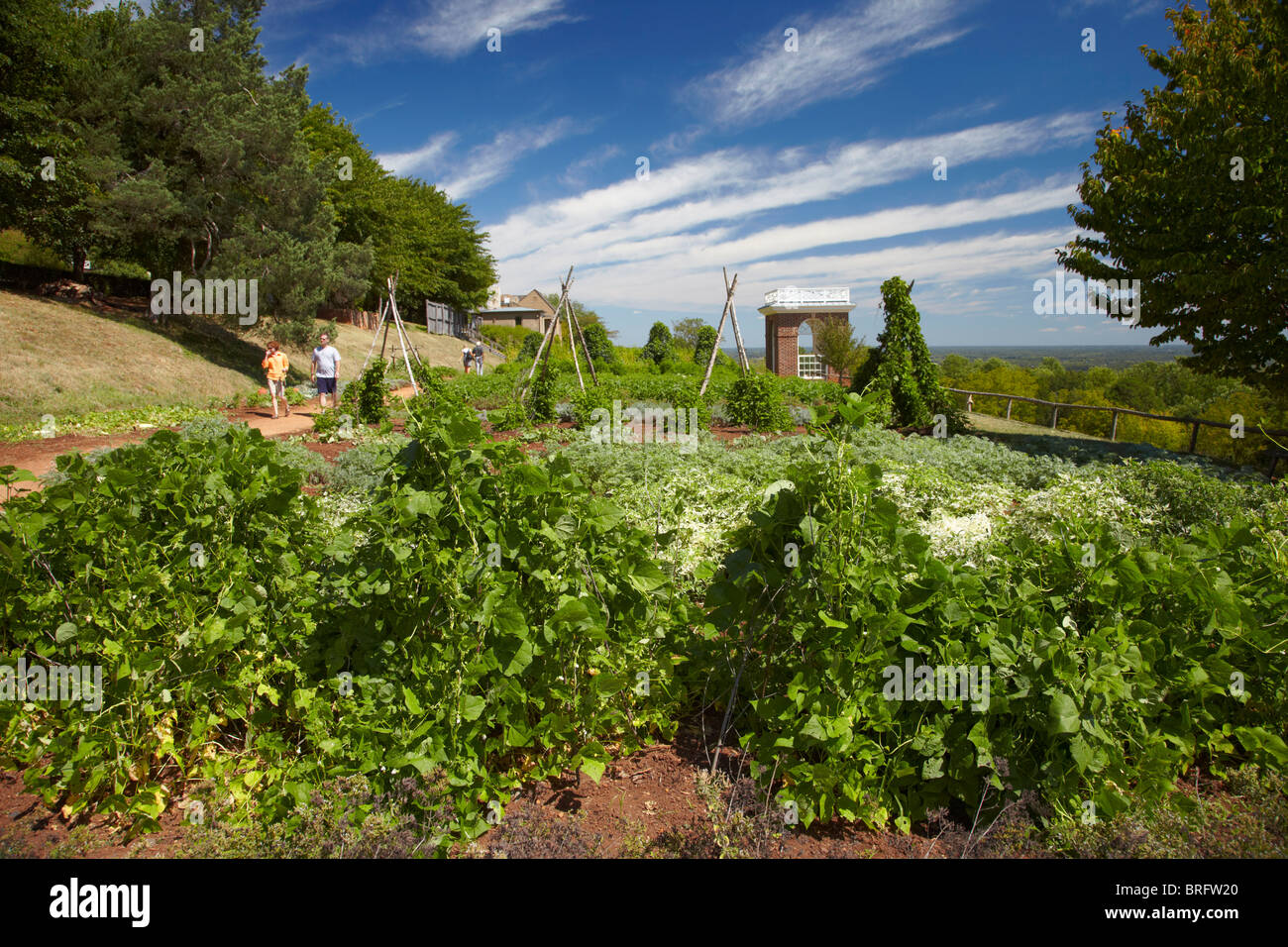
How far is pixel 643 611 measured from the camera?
8.47 feet

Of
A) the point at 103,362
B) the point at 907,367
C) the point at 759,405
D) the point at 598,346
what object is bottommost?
the point at 759,405

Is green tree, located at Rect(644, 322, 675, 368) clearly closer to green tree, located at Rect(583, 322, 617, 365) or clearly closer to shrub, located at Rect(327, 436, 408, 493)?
green tree, located at Rect(583, 322, 617, 365)

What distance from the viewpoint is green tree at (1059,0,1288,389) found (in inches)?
356

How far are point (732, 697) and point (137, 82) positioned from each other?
24911 millimetres

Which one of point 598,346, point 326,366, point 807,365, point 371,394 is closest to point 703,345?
point 598,346

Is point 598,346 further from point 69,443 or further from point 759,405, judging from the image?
point 69,443

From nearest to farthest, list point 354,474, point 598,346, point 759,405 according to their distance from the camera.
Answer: point 354,474 → point 759,405 → point 598,346

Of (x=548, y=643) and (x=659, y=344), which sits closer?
(x=548, y=643)

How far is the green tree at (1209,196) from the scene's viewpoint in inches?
356

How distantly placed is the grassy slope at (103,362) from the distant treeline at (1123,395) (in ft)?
87.5

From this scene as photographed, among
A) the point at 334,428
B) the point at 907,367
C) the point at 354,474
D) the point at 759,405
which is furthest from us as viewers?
the point at 759,405

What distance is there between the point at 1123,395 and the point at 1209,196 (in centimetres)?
5070

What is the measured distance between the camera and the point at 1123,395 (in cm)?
5097

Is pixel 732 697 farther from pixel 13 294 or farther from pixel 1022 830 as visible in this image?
pixel 13 294
